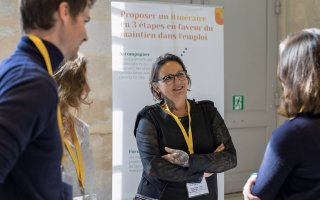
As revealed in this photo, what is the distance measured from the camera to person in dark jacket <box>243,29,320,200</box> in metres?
1.13

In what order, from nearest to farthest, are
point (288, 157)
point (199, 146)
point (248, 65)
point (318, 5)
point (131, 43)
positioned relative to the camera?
1. point (288, 157)
2. point (199, 146)
3. point (131, 43)
4. point (318, 5)
5. point (248, 65)

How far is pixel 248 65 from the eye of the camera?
13.3ft

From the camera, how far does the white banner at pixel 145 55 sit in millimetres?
2650

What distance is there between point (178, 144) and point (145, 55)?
97 centimetres

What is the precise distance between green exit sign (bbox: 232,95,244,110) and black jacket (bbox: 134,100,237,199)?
1.86 m

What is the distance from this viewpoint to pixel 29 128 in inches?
29.9

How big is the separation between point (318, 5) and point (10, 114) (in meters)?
3.73

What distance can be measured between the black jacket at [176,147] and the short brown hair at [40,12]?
3.83ft

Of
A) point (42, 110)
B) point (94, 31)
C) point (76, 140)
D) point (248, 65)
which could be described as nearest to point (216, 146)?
point (76, 140)

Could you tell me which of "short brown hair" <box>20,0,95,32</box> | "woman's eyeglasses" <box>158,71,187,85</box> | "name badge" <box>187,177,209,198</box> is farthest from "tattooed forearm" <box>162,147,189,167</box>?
"short brown hair" <box>20,0,95,32</box>

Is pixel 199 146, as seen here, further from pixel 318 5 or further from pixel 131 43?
pixel 318 5

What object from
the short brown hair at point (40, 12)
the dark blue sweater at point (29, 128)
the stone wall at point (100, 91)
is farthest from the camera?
the stone wall at point (100, 91)

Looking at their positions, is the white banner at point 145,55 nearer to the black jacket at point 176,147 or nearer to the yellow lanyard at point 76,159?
the black jacket at point 176,147

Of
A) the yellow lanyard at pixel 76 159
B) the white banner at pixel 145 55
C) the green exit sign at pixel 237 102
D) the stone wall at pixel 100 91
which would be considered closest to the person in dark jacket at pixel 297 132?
the yellow lanyard at pixel 76 159
